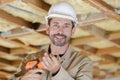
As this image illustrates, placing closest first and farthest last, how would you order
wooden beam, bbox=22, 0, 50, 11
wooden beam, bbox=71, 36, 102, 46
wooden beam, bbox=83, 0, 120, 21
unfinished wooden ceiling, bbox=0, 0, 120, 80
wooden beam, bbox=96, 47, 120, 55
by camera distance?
wooden beam, bbox=83, 0, 120, 21 < wooden beam, bbox=22, 0, 50, 11 < unfinished wooden ceiling, bbox=0, 0, 120, 80 < wooden beam, bbox=71, 36, 102, 46 < wooden beam, bbox=96, 47, 120, 55

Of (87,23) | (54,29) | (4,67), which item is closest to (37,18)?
(87,23)

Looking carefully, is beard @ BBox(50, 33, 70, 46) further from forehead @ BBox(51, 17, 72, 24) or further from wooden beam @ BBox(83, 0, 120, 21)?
wooden beam @ BBox(83, 0, 120, 21)

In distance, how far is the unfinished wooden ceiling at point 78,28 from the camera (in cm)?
266

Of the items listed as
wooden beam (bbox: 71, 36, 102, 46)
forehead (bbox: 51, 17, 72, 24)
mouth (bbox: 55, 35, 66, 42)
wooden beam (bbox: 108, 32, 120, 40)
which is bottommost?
wooden beam (bbox: 71, 36, 102, 46)

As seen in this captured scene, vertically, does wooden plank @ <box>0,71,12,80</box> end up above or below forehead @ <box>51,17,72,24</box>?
below

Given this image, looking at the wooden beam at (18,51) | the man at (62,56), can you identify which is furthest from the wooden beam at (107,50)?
the man at (62,56)

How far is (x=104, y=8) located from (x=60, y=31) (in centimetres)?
89

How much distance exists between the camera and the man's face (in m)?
1.75

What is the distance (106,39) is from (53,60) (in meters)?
2.09

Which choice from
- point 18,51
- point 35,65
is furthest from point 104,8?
point 18,51

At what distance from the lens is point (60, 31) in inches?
69.7

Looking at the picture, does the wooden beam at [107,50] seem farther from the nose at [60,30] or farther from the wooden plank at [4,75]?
the nose at [60,30]

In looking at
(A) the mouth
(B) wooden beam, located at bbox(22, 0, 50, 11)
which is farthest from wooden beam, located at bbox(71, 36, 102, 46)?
(A) the mouth

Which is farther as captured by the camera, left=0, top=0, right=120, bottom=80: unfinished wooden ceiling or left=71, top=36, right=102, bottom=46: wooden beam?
left=71, top=36, right=102, bottom=46: wooden beam
